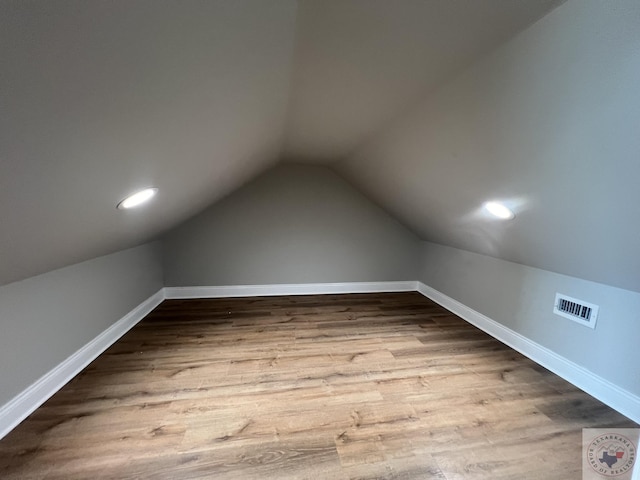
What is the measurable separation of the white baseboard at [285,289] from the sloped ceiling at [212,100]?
1.50 m

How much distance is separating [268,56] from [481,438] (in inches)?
84.5

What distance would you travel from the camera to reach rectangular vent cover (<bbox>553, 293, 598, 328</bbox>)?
2.01 metres

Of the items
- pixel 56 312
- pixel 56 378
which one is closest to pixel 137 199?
pixel 56 312

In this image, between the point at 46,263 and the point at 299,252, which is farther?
the point at 299,252

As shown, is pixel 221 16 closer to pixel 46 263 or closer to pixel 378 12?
pixel 378 12

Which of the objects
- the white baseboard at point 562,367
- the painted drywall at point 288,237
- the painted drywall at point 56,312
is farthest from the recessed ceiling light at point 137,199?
the white baseboard at point 562,367

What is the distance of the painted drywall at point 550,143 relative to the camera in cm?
91

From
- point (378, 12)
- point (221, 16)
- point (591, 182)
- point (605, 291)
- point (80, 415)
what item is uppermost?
point (378, 12)

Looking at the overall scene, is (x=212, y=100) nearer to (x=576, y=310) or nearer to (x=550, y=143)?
(x=550, y=143)

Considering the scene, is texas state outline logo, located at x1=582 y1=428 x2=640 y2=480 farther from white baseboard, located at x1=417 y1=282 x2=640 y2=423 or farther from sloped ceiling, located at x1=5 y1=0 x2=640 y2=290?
sloped ceiling, located at x1=5 y1=0 x2=640 y2=290

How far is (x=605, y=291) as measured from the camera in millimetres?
1945

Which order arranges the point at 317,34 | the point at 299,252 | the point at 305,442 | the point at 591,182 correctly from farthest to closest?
the point at 299,252 → the point at 305,442 → the point at 591,182 → the point at 317,34

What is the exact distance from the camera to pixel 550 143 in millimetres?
1264


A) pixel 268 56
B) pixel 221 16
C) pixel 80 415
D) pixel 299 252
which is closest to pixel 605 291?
pixel 268 56
